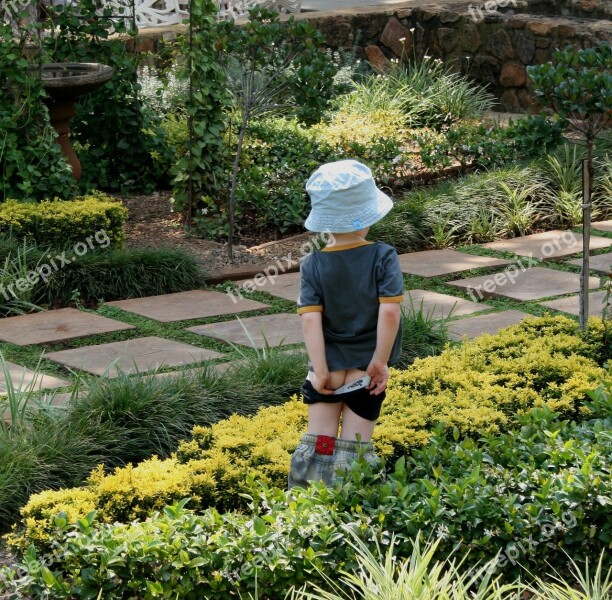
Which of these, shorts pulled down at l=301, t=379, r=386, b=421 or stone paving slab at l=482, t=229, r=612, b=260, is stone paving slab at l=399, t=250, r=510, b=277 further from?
shorts pulled down at l=301, t=379, r=386, b=421

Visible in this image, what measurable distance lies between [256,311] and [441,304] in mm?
1131

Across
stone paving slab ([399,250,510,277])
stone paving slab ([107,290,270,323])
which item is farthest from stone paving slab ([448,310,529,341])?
stone paving slab ([107,290,270,323])

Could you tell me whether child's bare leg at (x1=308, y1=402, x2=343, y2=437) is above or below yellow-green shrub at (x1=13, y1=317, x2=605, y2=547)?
above

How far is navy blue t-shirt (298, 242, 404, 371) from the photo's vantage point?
3557 millimetres

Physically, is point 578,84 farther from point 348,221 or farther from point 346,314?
point 346,314

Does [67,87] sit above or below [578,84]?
below

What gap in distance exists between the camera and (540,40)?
450 inches

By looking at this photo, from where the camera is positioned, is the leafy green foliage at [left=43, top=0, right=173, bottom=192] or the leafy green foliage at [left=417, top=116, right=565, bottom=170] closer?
the leafy green foliage at [left=43, top=0, right=173, bottom=192]

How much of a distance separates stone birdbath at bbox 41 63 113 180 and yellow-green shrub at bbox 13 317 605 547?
160 inches

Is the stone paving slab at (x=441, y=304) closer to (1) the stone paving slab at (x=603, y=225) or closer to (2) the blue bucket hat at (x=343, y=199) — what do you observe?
(1) the stone paving slab at (x=603, y=225)

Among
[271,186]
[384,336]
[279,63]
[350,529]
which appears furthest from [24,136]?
[350,529]

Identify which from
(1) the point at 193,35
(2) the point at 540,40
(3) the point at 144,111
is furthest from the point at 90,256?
(2) the point at 540,40

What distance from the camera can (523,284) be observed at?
705 centimetres

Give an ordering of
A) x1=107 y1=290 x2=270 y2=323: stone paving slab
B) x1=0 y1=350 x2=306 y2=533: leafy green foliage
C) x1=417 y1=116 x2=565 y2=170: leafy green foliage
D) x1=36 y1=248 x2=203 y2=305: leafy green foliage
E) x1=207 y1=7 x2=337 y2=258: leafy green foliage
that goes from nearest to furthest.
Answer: x1=0 y1=350 x2=306 y2=533: leafy green foliage → x1=107 y1=290 x2=270 y2=323: stone paving slab → x1=36 y1=248 x2=203 y2=305: leafy green foliage → x1=207 y1=7 x2=337 y2=258: leafy green foliage → x1=417 y1=116 x2=565 y2=170: leafy green foliage
